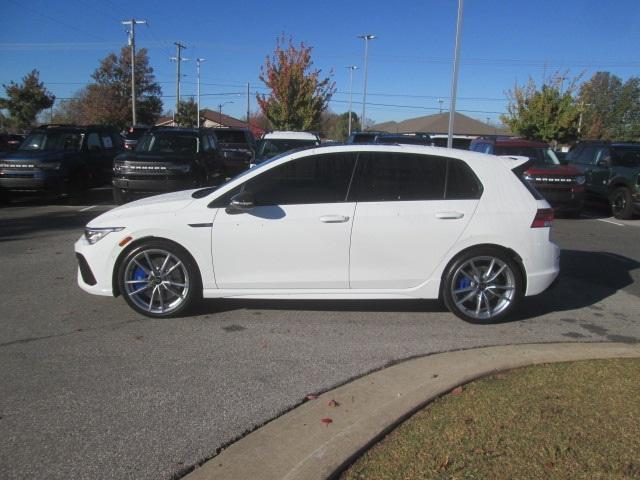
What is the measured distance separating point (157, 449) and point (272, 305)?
8.90ft

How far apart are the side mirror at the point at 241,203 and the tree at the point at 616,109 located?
2481 inches

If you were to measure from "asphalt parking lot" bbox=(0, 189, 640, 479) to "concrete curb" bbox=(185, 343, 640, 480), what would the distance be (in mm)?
146

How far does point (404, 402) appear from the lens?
362 cm

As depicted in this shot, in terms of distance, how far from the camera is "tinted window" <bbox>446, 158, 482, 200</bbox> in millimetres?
5332

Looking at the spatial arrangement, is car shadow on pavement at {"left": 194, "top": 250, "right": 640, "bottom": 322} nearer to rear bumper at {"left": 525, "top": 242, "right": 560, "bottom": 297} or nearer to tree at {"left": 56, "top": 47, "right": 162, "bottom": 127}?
rear bumper at {"left": 525, "top": 242, "right": 560, "bottom": 297}

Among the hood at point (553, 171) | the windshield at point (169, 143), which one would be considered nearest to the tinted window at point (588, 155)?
the hood at point (553, 171)

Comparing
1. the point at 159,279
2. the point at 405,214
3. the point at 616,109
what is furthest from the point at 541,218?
the point at 616,109

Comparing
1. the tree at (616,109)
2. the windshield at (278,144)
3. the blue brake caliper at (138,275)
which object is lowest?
the blue brake caliper at (138,275)

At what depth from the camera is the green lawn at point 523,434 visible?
286cm

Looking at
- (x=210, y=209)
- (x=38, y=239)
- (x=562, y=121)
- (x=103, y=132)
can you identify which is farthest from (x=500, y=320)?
(x=562, y=121)

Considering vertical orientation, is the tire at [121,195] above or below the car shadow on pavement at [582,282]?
above

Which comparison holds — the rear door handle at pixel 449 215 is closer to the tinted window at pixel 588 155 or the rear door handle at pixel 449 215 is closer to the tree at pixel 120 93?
the tinted window at pixel 588 155

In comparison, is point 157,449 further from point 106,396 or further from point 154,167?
point 154,167

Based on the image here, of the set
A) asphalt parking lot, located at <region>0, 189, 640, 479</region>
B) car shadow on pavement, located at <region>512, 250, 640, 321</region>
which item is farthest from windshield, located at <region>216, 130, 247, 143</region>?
car shadow on pavement, located at <region>512, 250, 640, 321</region>
